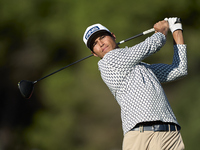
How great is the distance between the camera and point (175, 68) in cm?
214

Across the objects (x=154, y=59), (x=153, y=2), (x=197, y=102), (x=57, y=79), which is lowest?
(x=197, y=102)

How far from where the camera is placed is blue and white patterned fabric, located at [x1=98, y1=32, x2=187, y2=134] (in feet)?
6.18

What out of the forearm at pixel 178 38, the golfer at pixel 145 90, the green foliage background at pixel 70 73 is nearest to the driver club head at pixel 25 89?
the golfer at pixel 145 90

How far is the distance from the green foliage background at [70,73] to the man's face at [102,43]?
9.90ft

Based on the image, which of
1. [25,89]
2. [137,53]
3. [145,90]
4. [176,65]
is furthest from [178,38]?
[25,89]

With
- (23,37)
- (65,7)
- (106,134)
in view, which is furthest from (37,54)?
(106,134)

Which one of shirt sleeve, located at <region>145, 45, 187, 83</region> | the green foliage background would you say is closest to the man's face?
shirt sleeve, located at <region>145, 45, 187, 83</region>

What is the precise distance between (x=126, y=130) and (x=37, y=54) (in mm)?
4379

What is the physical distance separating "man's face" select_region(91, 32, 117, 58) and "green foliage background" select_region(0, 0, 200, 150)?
119 inches

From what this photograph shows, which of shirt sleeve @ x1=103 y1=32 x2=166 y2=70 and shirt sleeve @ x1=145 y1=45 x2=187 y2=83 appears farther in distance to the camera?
shirt sleeve @ x1=145 y1=45 x2=187 y2=83

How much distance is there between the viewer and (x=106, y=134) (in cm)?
563

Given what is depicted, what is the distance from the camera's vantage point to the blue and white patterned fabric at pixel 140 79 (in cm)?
188

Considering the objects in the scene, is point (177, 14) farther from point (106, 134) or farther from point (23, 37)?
point (23, 37)

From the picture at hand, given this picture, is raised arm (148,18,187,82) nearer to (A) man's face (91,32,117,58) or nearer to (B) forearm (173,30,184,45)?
(B) forearm (173,30,184,45)
